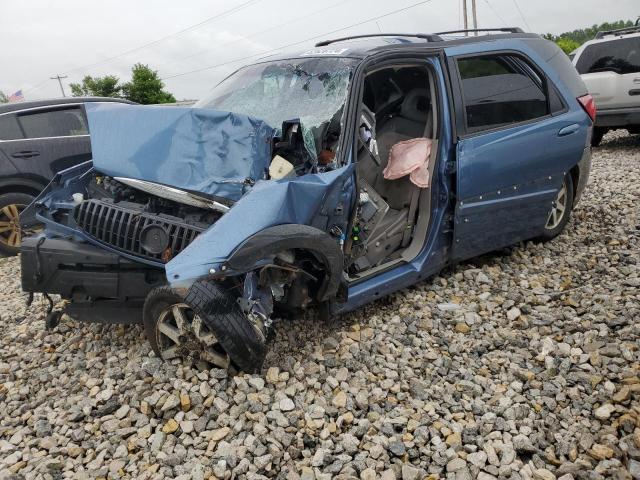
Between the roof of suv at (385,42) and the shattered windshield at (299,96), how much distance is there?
12 cm

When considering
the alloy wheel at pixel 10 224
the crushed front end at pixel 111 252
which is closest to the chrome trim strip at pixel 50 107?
the alloy wheel at pixel 10 224

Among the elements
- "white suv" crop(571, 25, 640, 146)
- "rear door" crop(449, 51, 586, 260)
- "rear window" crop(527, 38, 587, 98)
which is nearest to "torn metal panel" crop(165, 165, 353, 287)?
"rear door" crop(449, 51, 586, 260)

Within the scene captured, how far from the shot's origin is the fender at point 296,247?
104 inches

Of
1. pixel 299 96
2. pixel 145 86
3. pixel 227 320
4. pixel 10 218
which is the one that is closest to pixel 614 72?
pixel 299 96

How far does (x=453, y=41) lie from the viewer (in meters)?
4.11

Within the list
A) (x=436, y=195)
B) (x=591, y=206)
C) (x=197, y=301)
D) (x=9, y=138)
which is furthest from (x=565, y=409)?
(x=9, y=138)

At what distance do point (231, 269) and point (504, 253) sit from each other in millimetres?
3047

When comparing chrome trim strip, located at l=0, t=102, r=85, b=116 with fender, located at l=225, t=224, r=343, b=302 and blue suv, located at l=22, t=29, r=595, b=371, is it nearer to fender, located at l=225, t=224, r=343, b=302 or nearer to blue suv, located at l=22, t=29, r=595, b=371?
blue suv, located at l=22, t=29, r=595, b=371

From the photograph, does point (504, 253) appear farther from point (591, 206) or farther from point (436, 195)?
point (591, 206)

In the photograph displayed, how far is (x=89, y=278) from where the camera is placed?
11.0ft

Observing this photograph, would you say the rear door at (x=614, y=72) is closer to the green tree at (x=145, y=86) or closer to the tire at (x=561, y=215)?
the tire at (x=561, y=215)

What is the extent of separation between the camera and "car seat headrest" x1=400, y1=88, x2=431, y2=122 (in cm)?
419

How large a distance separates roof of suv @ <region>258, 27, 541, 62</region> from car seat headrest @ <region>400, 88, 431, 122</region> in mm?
381

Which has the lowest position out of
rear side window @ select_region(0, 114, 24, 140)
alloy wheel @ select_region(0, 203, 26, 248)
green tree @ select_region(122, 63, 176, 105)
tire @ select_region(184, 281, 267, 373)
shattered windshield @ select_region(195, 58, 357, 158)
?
green tree @ select_region(122, 63, 176, 105)
